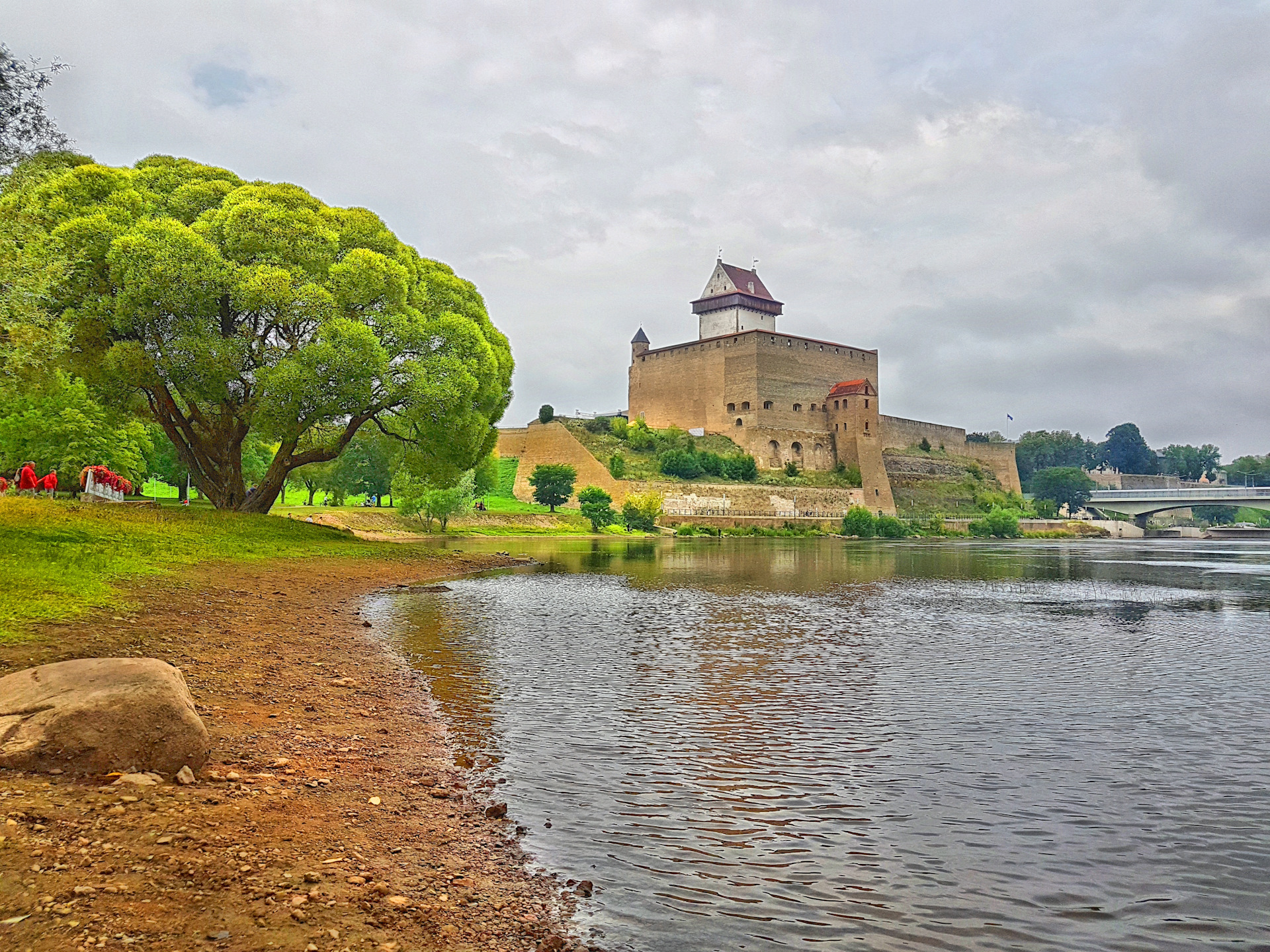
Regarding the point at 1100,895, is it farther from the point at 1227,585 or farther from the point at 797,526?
the point at 797,526

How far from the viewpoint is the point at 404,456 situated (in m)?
28.5

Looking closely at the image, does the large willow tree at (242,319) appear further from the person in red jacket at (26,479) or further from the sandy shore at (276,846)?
the sandy shore at (276,846)

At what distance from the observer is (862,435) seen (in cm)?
7969

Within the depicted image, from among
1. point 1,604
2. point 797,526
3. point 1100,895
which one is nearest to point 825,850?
point 1100,895

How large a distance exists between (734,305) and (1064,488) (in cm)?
4212

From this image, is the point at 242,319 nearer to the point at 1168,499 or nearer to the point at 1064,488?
the point at 1168,499

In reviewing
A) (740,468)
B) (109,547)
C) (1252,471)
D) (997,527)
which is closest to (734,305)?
(740,468)

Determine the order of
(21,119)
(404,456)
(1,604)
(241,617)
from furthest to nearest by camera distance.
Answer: (404,456) → (21,119) → (241,617) → (1,604)

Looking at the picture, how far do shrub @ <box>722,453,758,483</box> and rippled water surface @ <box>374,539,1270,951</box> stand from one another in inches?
2179

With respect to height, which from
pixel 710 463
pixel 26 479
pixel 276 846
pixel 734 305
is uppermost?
pixel 734 305

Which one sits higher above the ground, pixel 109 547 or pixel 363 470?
pixel 363 470

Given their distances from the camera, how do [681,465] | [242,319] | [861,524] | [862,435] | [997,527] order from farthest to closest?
[862,435] < [997,527] < [861,524] < [681,465] < [242,319]

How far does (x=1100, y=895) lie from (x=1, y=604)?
9829mm

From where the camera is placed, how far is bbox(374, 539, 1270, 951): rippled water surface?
4.18m
